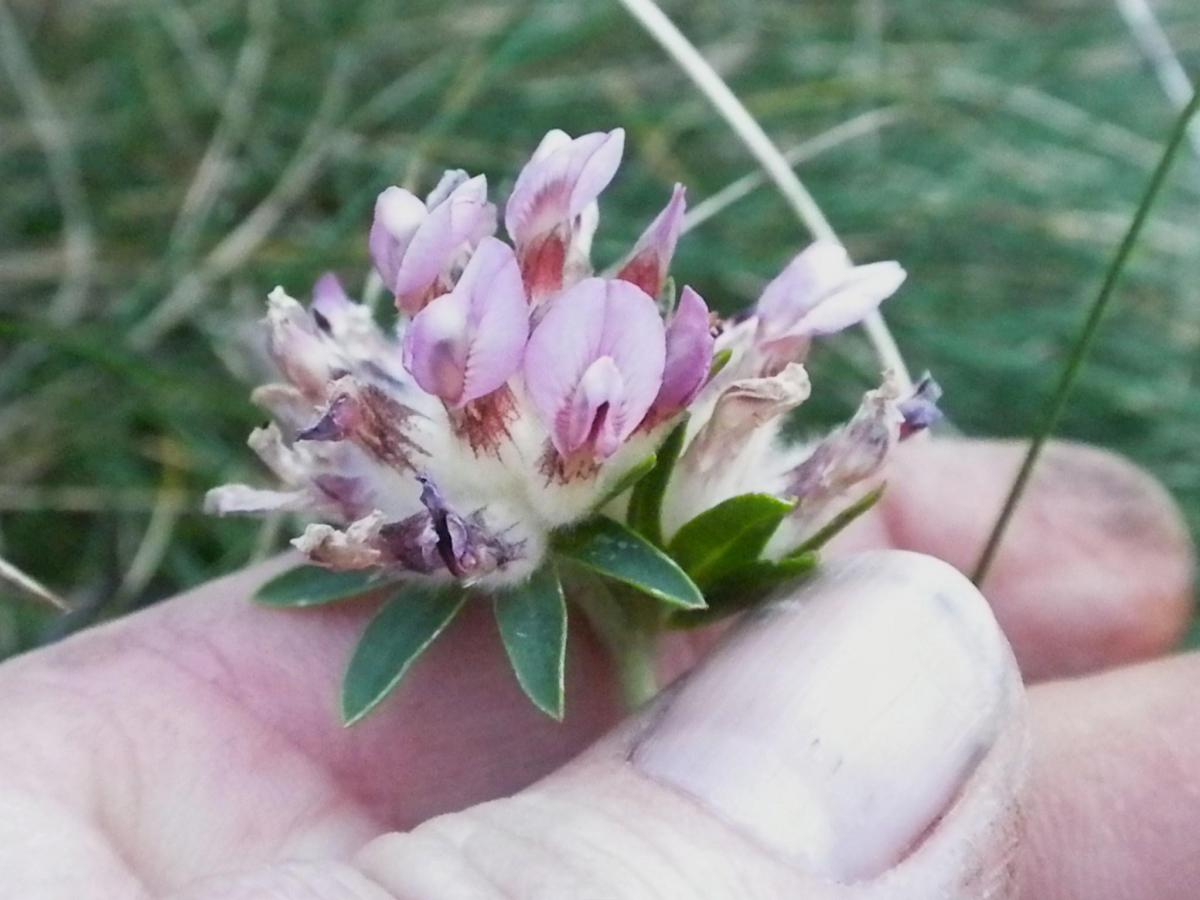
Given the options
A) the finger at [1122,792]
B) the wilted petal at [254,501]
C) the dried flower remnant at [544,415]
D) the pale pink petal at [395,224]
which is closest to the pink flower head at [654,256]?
the dried flower remnant at [544,415]

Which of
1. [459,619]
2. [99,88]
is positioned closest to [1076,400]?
[459,619]

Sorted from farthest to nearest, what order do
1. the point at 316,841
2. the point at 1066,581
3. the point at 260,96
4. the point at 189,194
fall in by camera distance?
the point at 260,96, the point at 189,194, the point at 1066,581, the point at 316,841

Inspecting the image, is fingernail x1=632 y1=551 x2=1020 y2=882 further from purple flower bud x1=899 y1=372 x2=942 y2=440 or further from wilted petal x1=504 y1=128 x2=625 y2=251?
wilted petal x1=504 y1=128 x2=625 y2=251

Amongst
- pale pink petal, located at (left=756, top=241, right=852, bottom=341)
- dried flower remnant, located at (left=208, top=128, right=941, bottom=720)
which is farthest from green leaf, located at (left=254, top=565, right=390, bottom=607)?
pale pink petal, located at (left=756, top=241, right=852, bottom=341)

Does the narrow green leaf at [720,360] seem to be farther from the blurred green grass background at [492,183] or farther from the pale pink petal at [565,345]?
the blurred green grass background at [492,183]

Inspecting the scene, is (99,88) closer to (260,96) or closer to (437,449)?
(260,96)

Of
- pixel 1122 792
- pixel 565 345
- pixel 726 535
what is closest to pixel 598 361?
pixel 565 345

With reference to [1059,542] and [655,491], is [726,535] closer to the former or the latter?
[655,491]
